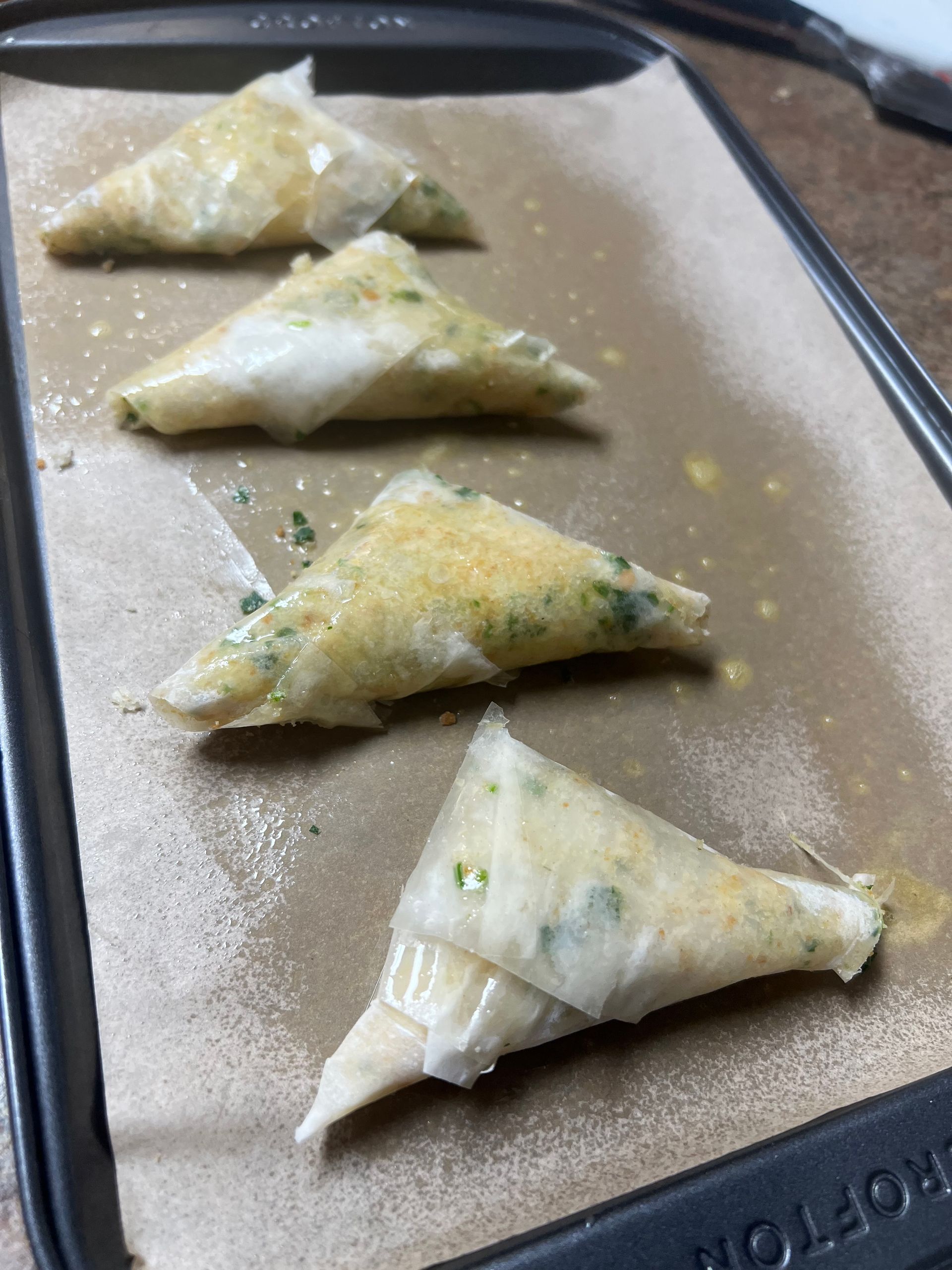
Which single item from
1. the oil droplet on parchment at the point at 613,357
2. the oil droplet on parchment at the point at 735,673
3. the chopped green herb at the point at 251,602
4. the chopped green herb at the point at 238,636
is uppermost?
the oil droplet on parchment at the point at 613,357

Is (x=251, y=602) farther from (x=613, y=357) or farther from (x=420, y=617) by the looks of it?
(x=613, y=357)

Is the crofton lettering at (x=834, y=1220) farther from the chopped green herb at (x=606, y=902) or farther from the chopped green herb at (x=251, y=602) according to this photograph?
the chopped green herb at (x=251, y=602)

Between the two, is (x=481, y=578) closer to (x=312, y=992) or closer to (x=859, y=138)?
(x=312, y=992)

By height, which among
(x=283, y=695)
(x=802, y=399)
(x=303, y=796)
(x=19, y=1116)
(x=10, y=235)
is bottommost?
(x=19, y=1116)

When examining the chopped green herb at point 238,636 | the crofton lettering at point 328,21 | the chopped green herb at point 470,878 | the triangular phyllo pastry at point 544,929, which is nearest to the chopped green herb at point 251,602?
the chopped green herb at point 238,636

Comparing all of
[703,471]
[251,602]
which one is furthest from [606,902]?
[703,471]

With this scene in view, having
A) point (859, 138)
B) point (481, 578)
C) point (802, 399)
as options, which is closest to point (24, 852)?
point (481, 578)

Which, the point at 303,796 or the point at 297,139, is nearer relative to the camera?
the point at 303,796
